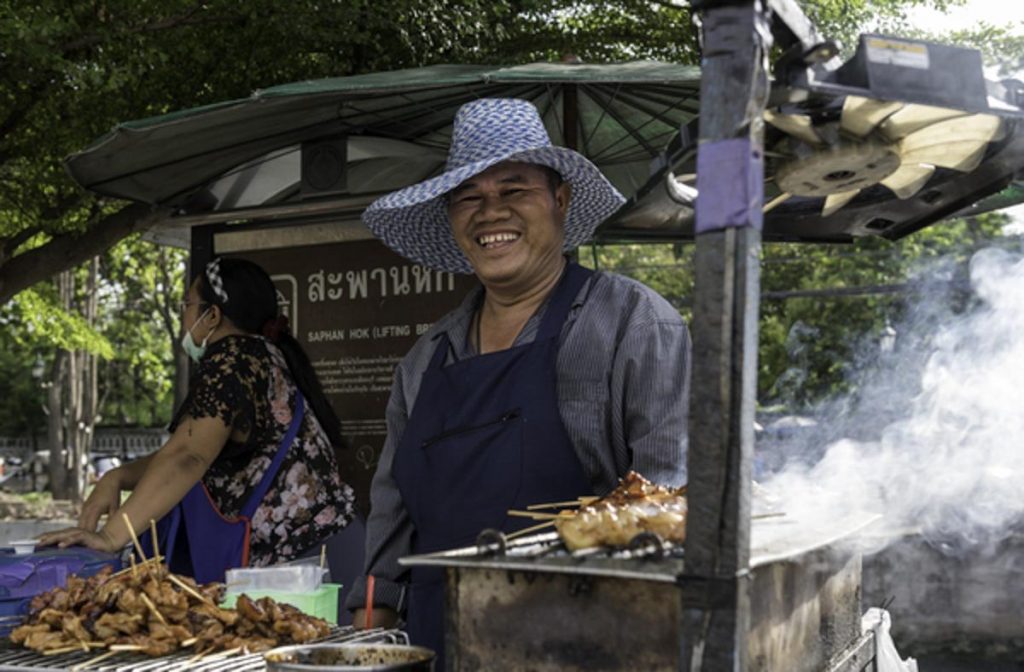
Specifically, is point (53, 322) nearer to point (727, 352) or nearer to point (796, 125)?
point (796, 125)

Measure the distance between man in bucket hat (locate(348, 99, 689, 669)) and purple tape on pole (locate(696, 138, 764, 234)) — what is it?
121 cm

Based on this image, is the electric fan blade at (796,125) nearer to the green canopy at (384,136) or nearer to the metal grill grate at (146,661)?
the metal grill grate at (146,661)

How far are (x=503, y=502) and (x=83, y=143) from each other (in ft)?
22.0

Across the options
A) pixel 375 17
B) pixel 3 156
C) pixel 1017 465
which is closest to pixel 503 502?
pixel 1017 465

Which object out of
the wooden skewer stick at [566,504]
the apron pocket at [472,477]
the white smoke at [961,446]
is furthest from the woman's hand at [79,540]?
the white smoke at [961,446]

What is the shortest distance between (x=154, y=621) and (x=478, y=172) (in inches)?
55.2

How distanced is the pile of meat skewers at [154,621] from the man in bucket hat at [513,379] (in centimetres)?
37

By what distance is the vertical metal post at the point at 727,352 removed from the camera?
Result: 166 cm

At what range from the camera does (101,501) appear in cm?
516

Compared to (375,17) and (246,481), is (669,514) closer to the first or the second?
(246,481)

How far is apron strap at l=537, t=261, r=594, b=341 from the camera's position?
9.75ft

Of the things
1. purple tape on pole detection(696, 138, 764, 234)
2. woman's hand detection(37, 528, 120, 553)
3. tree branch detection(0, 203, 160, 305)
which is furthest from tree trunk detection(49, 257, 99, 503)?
purple tape on pole detection(696, 138, 764, 234)

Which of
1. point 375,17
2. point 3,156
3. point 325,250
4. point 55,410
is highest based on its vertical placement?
point 375,17

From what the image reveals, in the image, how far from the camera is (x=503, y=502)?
2783mm
